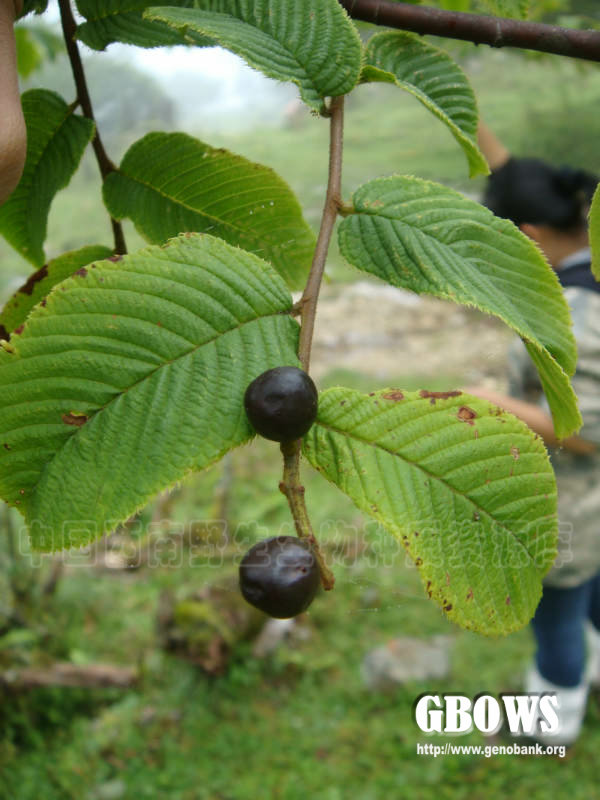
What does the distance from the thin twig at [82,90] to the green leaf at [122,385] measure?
25cm

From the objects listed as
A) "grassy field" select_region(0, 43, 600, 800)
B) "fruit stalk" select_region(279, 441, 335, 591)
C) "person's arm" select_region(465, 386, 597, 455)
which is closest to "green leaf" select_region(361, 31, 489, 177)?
"fruit stalk" select_region(279, 441, 335, 591)

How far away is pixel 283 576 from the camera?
1.38 feet

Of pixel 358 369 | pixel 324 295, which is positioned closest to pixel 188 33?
pixel 358 369

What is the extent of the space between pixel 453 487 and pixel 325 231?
0.69ft

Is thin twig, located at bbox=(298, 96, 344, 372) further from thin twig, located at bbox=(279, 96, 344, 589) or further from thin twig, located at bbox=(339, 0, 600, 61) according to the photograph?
thin twig, located at bbox=(339, 0, 600, 61)

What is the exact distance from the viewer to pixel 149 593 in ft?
11.7

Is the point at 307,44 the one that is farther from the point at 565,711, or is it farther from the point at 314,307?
the point at 565,711

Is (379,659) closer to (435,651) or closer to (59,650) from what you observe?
(435,651)

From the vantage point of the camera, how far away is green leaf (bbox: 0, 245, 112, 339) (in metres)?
0.68

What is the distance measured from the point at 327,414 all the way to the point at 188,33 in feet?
1.33

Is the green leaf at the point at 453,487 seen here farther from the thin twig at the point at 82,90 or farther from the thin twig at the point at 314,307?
the thin twig at the point at 82,90

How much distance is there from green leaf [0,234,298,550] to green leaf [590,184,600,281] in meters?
0.33

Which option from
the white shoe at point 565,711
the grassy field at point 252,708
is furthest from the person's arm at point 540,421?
the white shoe at point 565,711

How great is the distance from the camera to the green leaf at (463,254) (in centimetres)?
54
